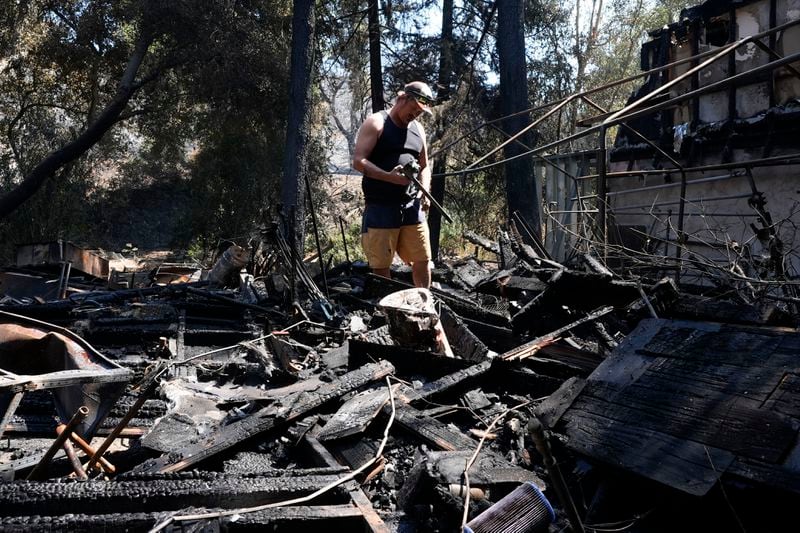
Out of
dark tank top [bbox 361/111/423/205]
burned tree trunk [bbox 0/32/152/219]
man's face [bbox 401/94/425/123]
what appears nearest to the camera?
man's face [bbox 401/94/425/123]

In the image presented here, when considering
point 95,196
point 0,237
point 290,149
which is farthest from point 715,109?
point 95,196

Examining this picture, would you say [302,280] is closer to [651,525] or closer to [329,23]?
[651,525]

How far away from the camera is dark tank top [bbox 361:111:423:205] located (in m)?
5.83

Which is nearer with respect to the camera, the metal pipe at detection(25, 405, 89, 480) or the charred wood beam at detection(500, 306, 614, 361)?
the metal pipe at detection(25, 405, 89, 480)

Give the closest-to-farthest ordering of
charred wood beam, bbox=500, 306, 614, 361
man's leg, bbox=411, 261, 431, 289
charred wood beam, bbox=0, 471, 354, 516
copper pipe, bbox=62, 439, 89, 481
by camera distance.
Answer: charred wood beam, bbox=0, 471, 354, 516
copper pipe, bbox=62, 439, 89, 481
charred wood beam, bbox=500, 306, 614, 361
man's leg, bbox=411, 261, 431, 289

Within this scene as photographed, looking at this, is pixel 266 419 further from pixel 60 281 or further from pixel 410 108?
pixel 60 281

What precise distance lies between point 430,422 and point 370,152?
9.54 feet

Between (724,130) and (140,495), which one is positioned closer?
(140,495)

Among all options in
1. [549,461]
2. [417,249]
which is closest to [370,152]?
[417,249]

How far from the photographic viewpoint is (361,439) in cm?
354

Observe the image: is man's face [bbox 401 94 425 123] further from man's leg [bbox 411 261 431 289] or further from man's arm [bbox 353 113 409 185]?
man's leg [bbox 411 261 431 289]

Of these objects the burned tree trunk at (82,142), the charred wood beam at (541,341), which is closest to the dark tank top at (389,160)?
the charred wood beam at (541,341)

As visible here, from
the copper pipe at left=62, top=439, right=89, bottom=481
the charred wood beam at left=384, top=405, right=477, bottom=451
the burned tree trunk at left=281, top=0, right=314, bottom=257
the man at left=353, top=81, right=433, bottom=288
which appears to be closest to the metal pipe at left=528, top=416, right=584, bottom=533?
the charred wood beam at left=384, top=405, right=477, bottom=451

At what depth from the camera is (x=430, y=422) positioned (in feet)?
11.8
